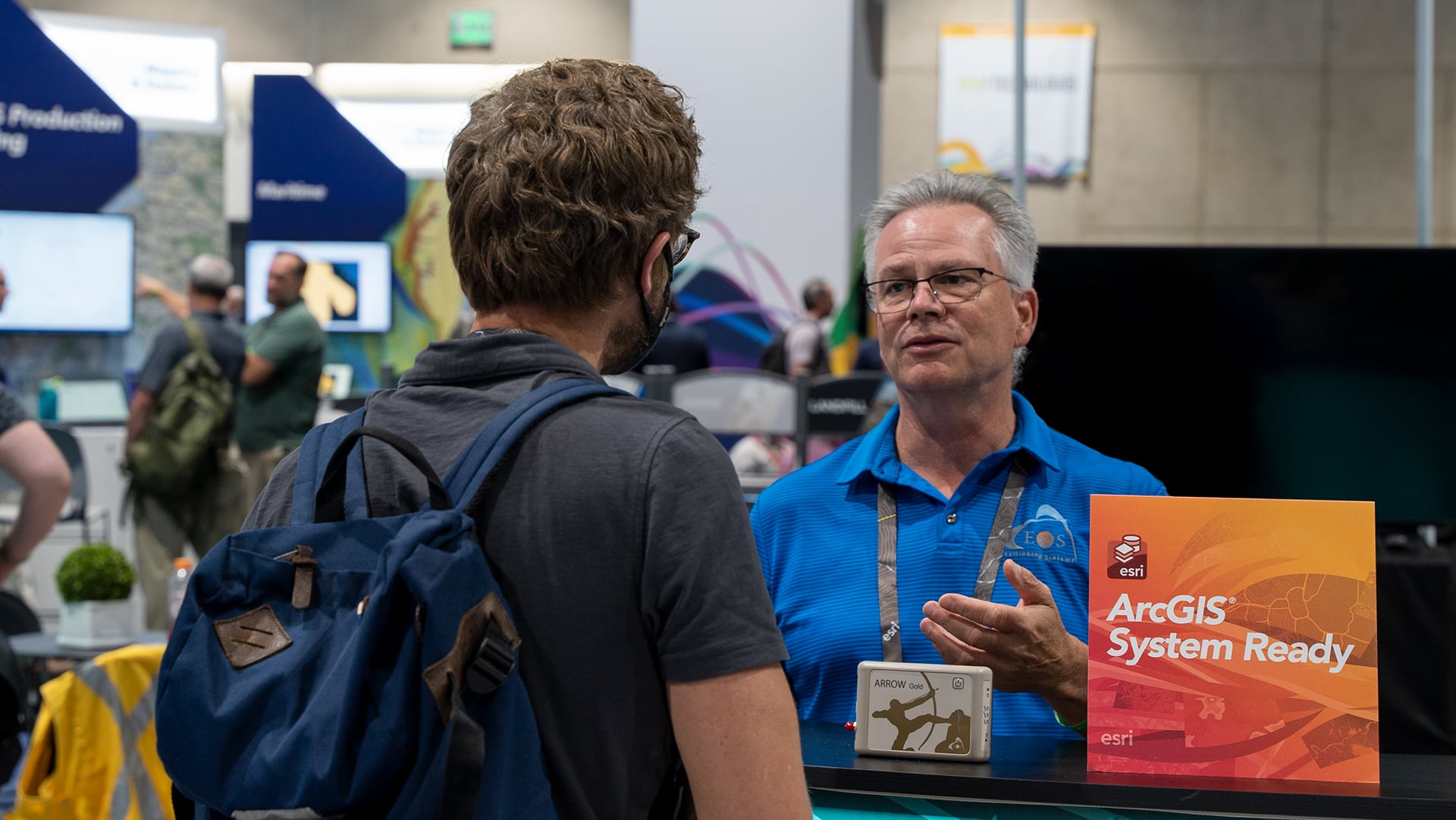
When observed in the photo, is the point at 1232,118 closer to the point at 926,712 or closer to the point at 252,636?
the point at 926,712

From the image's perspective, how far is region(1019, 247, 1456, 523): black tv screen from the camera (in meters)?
3.13

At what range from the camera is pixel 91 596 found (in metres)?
3.86

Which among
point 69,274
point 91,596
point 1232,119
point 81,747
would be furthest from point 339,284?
point 1232,119

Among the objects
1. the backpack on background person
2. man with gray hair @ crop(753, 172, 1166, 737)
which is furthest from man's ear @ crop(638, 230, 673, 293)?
the backpack on background person

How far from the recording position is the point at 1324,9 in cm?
1109

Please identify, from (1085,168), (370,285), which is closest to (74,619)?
(370,285)

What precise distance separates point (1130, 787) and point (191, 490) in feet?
17.0

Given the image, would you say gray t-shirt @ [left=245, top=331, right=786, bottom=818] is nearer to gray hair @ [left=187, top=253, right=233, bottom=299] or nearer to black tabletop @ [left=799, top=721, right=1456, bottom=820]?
black tabletop @ [left=799, top=721, right=1456, bottom=820]

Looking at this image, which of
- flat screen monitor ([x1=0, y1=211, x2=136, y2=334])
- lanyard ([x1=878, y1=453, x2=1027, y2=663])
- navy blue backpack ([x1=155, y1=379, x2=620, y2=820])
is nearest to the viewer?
navy blue backpack ([x1=155, y1=379, x2=620, y2=820])

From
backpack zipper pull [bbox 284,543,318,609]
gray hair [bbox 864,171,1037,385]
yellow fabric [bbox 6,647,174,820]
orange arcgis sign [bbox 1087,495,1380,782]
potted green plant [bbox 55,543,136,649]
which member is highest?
gray hair [bbox 864,171,1037,385]

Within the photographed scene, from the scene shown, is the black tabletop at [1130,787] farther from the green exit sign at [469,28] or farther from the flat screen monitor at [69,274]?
the green exit sign at [469,28]

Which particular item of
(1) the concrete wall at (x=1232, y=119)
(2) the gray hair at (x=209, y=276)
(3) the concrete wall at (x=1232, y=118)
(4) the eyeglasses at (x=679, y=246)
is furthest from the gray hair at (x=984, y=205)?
(1) the concrete wall at (x=1232, y=119)

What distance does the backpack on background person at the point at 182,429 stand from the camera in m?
5.53

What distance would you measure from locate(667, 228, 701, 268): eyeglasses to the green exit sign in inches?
482
